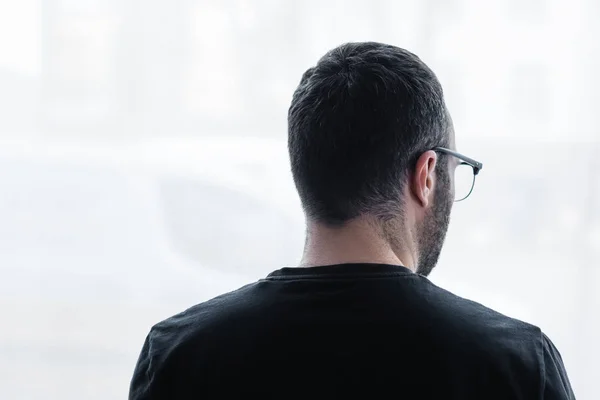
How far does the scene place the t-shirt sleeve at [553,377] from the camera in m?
0.73

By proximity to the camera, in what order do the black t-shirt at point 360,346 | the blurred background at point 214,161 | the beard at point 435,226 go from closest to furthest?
1. the black t-shirt at point 360,346
2. the beard at point 435,226
3. the blurred background at point 214,161

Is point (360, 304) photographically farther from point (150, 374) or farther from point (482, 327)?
point (150, 374)

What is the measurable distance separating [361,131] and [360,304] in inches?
6.9

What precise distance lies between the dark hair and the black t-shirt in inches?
2.9

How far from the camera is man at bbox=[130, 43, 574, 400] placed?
73 centimetres

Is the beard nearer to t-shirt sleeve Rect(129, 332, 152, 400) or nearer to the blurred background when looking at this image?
t-shirt sleeve Rect(129, 332, 152, 400)

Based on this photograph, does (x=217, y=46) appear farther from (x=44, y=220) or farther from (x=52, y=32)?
(x=44, y=220)

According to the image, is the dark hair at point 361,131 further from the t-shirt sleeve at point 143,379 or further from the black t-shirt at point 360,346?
the t-shirt sleeve at point 143,379

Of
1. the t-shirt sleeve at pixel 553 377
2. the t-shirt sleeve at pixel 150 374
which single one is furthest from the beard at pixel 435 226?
the t-shirt sleeve at pixel 150 374

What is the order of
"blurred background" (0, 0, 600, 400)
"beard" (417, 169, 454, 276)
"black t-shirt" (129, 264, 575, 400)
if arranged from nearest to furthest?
"black t-shirt" (129, 264, 575, 400)
"beard" (417, 169, 454, 276)
"blurred background" (0, 0, 600, 400)

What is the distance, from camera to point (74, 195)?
5.28 feet

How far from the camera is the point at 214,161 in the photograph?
5.16 ft

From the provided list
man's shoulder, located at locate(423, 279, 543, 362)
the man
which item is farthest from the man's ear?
man's shoulder, located at locate(423, 279, 543, 362)

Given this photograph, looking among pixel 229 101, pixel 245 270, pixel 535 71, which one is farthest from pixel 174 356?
pixel 535 71
